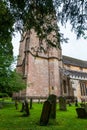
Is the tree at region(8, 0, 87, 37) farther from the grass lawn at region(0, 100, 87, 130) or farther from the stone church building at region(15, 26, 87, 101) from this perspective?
the stone church building at region(15, 26, 87, 101)

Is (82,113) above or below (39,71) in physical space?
below

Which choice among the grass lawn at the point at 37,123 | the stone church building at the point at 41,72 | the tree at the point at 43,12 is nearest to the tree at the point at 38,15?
the tree at the point at 43,12

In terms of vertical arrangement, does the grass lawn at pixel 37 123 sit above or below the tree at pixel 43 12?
below

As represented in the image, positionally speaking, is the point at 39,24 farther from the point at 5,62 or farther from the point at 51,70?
the point at 51,70

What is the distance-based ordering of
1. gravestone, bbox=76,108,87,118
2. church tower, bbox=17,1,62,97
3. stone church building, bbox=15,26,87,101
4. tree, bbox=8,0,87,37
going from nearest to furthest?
tree, bbox=8,0,87,37
gravestone, bbox=76,108,87,118
church tower, bbox=17,1,62,97
stone church building, bbox=15,26,87,101

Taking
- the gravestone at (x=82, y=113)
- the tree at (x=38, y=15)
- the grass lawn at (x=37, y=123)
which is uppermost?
the tree at (x=38, y=15)

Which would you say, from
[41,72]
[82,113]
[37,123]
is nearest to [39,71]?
[41,72]

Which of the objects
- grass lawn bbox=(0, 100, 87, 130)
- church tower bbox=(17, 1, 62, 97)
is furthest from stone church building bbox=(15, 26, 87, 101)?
grass lawn bbox=(0, 100, 87, 130)

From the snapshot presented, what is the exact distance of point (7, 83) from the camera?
18.7 meters

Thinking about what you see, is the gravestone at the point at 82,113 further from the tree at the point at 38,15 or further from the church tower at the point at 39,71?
the church tower at the point at 39,71

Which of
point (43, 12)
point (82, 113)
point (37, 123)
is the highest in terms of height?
point (43, 12)

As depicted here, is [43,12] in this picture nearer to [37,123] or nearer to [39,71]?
[37,123]

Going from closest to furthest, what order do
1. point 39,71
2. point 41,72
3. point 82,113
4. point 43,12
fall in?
Answer: point 43,12
point 82,113
point 39,71
point 41,72

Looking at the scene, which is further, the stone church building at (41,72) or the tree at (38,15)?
the stone church building at (41,72)
